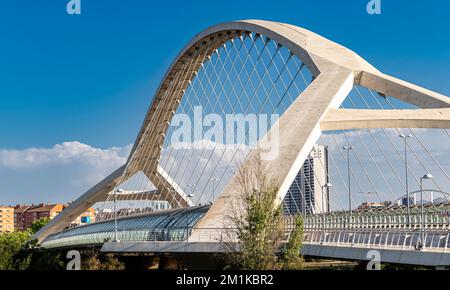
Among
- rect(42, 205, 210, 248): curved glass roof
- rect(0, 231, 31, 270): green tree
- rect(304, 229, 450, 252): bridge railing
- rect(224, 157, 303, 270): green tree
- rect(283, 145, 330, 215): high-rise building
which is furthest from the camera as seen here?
rect(0, 231, 31, 270): green tree

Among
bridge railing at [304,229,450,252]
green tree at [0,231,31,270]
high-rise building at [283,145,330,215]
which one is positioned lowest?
bridge railing at [304,229,450,252]

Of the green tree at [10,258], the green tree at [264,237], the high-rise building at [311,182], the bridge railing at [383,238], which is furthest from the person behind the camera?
the green tree at [10,258]

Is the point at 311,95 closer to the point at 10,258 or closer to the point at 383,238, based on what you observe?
the point at 383,238

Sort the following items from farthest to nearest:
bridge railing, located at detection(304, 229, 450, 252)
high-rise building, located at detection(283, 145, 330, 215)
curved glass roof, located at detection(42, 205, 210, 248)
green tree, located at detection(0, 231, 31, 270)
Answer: green tree, located at detection(0, 231, 31, 270)
curved glass roof, located at detection(42, 205, 210, 248)
high-rise building, located at detection(283, 145, 330, 215)
bridge railing, located at detection(304, 229, 450, 252)

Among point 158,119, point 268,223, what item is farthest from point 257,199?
point 158,119

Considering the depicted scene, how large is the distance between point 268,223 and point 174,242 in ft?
34.6

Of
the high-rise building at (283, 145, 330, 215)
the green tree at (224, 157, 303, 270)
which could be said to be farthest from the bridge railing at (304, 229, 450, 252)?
the high-rise building at (283, 145, 330, 215)

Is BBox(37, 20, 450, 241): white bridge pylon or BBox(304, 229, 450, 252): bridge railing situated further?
BBox(37, 20, 450, 241): white bridge pylon

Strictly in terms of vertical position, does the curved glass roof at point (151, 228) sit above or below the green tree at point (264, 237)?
above

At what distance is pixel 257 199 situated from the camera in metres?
28.0

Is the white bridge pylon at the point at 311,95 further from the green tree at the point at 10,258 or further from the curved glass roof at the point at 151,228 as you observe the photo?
the green tree at the point at 10,258

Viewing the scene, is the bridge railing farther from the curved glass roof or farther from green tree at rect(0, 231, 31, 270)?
green tree at rect(0, 231, 31, 270)

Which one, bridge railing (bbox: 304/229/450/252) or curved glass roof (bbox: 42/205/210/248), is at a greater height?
curved glass roof (bbox: 42/205/210/248)

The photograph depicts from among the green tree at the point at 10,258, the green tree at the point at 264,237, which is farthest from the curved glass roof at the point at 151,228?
the green tree at the point at 264,237
